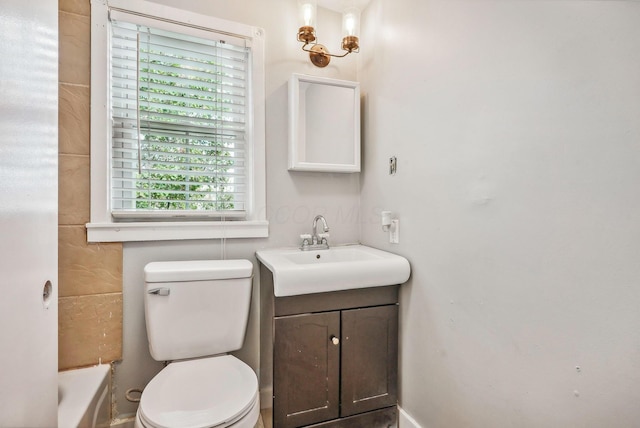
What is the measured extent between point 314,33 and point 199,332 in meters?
1.68

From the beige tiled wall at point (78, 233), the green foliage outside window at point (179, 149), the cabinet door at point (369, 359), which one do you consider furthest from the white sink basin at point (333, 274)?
the beige tiled wall at point (78, 233)

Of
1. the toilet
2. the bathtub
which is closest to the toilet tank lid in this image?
the toilet

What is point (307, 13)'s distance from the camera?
166 centimetres

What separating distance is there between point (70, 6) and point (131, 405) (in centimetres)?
195

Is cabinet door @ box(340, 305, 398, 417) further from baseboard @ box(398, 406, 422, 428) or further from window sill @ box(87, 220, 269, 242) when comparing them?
window sill @ box(87, 220, 269, 242)

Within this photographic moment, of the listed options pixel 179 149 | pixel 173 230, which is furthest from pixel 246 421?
pixel 179 149

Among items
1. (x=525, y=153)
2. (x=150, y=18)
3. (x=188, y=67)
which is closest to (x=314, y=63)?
(x=188, y=67)

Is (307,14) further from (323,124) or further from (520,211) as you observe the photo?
(520,211)

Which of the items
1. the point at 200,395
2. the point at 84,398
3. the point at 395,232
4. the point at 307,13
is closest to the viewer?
the point at 200,395

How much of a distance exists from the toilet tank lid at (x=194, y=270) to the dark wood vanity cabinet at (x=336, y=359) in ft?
0.78

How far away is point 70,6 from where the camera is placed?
4.53ft

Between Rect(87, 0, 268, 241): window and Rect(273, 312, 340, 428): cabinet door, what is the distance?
24.0 inches

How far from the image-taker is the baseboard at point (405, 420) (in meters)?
1.39

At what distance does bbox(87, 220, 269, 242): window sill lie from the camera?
1.42m
